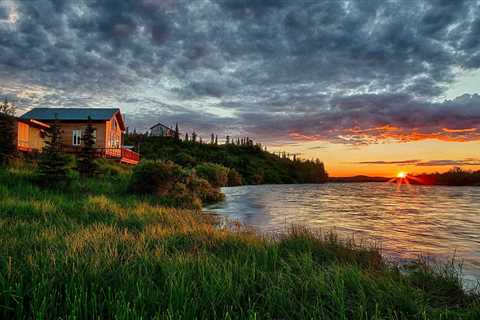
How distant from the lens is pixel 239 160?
324ft

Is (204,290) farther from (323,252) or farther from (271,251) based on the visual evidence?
(323,252)

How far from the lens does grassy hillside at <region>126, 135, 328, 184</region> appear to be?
79.2 m

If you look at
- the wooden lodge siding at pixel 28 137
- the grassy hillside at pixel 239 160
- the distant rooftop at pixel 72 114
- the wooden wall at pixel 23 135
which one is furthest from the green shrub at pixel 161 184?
the grassy hillside at pixel 239 160

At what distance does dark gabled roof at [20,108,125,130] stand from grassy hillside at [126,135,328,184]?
1312 cm

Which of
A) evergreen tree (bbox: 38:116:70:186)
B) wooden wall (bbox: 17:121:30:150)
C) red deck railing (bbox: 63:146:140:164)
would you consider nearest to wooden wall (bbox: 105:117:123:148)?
red deck railing (bbox: 63:146:140:164)

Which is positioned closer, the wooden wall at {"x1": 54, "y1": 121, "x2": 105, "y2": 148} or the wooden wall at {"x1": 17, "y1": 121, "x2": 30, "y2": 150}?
the wooden wall at {"x1": 17, "y1": 121, "x2": 30, "y2": 150}

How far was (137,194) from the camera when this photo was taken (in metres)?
18.0

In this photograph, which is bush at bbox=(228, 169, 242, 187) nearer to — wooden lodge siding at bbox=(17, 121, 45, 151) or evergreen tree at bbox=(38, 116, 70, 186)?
wooden lodge siding at bbox=(17, 121, 45, 151)

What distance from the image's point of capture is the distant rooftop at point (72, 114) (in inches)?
1367

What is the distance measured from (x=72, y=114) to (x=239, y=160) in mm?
66504

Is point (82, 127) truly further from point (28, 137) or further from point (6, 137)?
point (6, 137)

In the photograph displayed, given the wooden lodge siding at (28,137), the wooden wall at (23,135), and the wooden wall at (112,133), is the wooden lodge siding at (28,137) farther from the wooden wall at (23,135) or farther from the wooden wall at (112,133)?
the wooden wall at (112,133)

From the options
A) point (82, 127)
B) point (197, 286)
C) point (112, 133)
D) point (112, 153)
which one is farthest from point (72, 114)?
point (197, 286)

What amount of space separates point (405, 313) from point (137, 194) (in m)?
16.6
